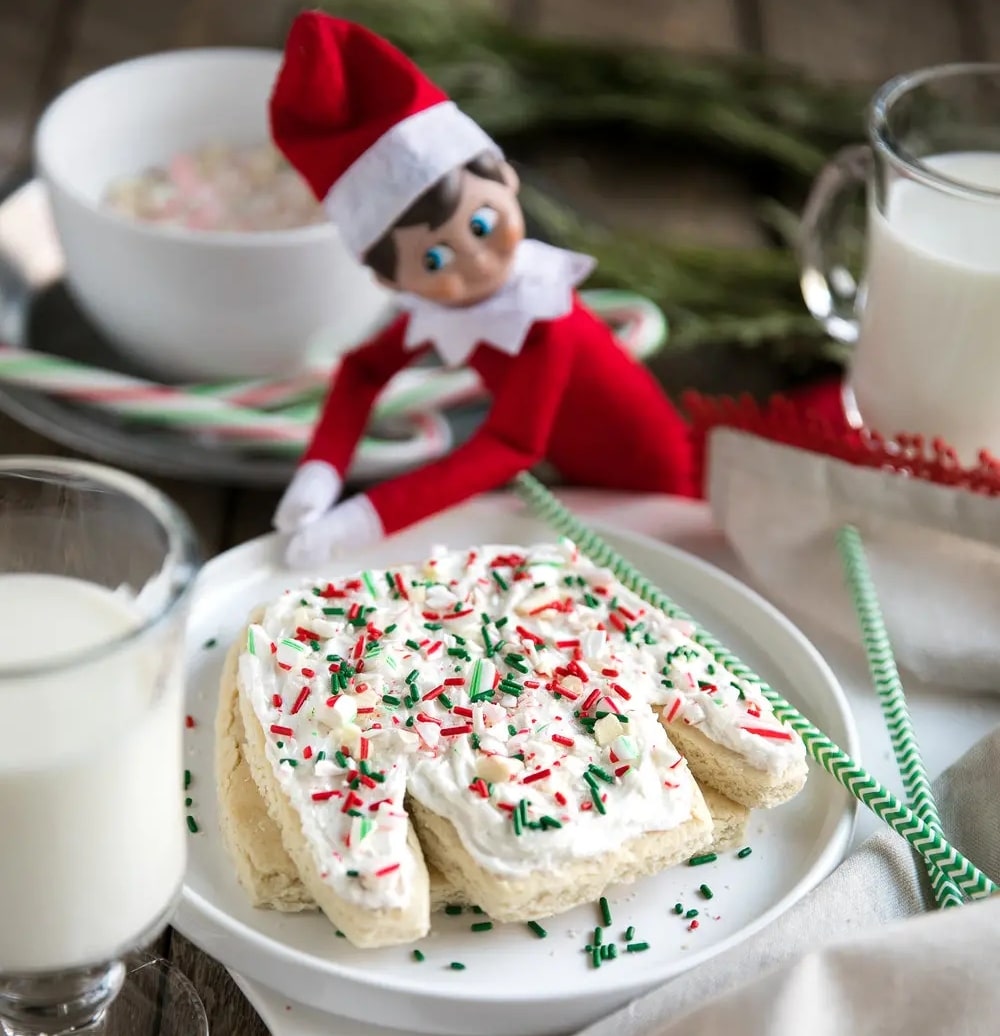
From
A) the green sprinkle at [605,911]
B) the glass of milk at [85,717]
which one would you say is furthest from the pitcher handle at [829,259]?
the glass of milk at [85,717]

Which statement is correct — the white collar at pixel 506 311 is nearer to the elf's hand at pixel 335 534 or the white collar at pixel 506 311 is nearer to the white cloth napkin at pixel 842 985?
the elf's hand at pixel 335 534

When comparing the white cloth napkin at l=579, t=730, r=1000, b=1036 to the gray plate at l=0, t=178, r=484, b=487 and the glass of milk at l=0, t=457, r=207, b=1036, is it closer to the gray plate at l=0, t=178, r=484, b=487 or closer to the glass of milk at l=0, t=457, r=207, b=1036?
the glass of milk at l=0, t=457, r=207, b=1036

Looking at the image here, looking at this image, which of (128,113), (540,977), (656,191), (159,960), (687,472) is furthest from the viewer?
(656,191)

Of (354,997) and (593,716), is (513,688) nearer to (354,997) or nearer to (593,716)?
(593,716)

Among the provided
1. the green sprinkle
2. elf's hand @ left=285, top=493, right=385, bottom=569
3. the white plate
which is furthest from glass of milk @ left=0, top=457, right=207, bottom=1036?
elf's hand @ left=285, top=493, right=385, bottom=569

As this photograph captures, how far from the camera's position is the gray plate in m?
1.59

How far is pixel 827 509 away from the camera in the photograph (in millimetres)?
1480

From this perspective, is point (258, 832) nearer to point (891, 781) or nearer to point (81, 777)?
point (81, 777)

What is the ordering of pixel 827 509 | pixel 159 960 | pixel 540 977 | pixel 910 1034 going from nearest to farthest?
pixel 910 1034, pixel 540 977, pixel 159 960, pixel 827 509

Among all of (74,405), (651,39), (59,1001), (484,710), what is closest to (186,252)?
(74,405)

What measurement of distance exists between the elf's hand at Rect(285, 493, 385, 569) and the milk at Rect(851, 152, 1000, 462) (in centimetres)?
62

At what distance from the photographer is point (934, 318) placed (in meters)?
1.56

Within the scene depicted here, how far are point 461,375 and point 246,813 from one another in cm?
71

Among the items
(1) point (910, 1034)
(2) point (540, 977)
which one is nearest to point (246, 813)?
(2) point (540, 977)
